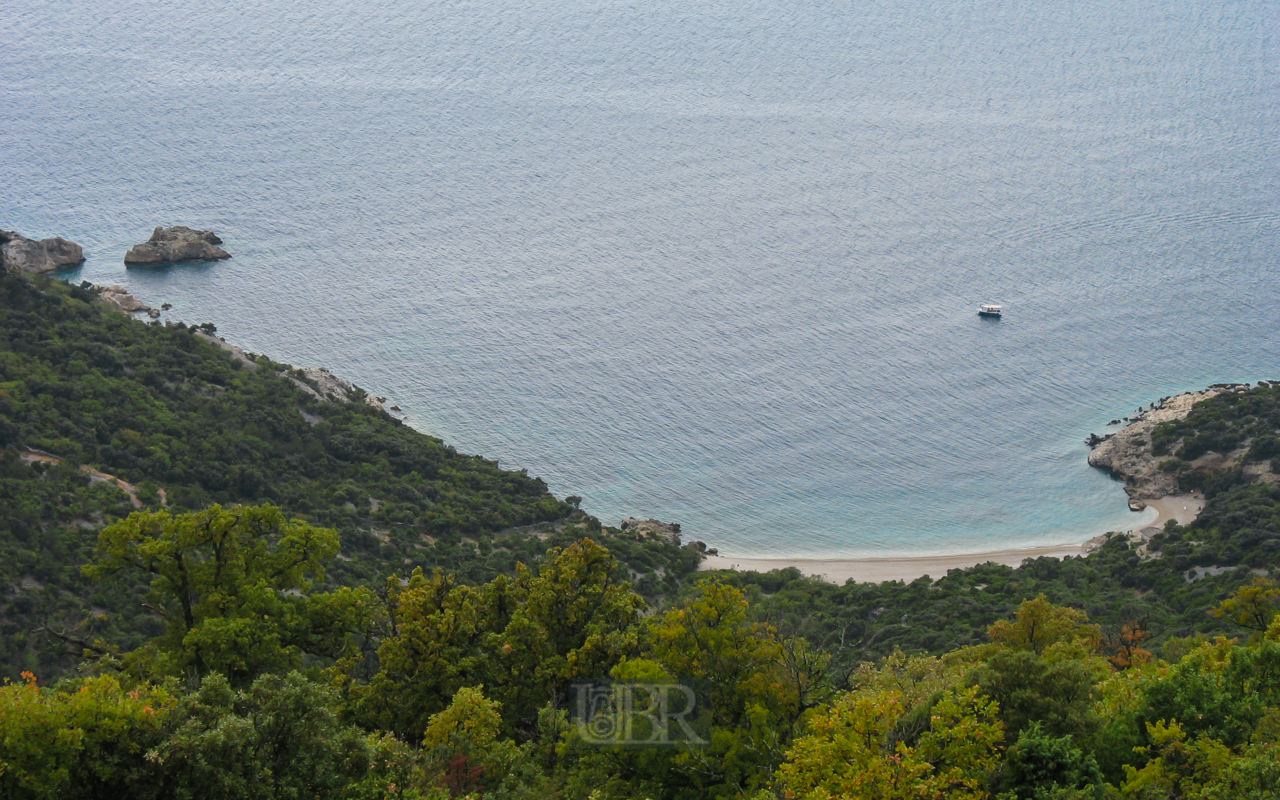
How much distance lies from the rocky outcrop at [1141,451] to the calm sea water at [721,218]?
1.46 m

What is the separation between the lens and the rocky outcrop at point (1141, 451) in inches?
2702

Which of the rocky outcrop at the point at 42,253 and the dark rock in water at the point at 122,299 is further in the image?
the rocky outcrop at the point at 42,253

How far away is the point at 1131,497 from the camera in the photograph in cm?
6906

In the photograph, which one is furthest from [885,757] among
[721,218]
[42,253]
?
[721,218]

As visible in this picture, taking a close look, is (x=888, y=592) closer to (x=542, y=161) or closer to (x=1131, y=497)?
(x=1131, y=497)

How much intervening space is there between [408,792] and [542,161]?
10161 centimetres

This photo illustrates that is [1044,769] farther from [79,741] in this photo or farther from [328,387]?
[328,387]

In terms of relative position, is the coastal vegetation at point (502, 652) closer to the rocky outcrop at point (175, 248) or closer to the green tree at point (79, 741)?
the green tree at point (79, 741)

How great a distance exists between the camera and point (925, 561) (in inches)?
2603

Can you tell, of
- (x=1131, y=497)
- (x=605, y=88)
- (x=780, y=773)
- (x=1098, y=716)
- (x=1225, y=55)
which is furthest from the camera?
(x=1225, y=55)

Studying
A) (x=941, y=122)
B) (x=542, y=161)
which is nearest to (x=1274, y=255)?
(x=941, y=122)

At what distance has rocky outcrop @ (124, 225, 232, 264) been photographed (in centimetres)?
9318

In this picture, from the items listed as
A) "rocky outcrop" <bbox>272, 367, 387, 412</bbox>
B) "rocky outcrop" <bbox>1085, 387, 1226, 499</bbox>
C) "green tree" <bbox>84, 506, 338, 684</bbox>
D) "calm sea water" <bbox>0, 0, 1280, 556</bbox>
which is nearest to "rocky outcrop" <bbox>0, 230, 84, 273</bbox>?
"calm sea water" <bbox>0, 0, 1280, 556</bbox>

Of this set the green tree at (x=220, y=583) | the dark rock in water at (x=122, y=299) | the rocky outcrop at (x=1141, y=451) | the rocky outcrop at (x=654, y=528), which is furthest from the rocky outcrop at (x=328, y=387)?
the rocky outcrop at (x=1141, y=451)
